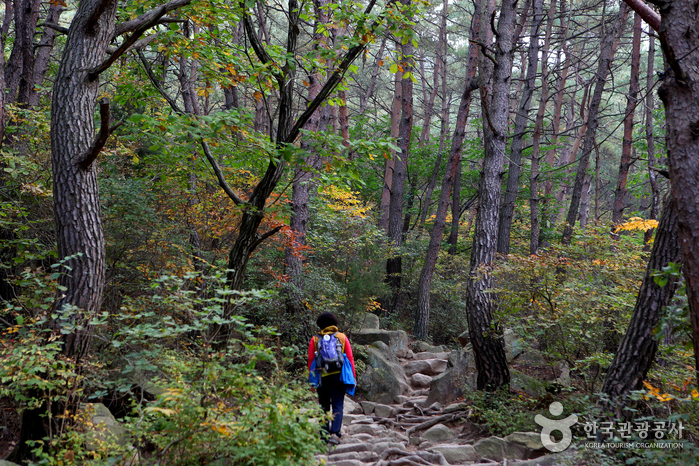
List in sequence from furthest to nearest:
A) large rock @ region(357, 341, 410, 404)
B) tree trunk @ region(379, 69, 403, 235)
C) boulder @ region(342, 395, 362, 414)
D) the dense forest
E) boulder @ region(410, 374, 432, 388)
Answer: tree trunk @ region(379, 69, 403, 235) < boulder @ region(410, 374, 432, 388) < large rock @ region(357, 341, 410, 404) < boulder @ region(342, 395, 362, 414) < the dense forest

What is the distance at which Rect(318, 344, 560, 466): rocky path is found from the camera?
493 cm

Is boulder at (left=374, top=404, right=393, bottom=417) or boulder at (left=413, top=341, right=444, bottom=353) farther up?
boulder at (left=413, top=341, right=444, bottom=353)

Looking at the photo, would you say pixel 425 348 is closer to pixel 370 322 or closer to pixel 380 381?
pixel 370 322

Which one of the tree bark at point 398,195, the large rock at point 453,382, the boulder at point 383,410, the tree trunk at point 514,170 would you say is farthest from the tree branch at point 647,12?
the tree bark at point 398,195

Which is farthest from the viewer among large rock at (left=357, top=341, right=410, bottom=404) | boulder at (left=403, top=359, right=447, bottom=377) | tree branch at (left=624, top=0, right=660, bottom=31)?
boulder at (left=403, top=359, right=447, bottom=377)

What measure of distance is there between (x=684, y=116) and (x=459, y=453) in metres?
A: 4.26

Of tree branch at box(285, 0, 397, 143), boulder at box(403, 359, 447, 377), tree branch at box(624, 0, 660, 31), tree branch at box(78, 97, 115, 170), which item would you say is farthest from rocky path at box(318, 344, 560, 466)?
tree branch at box(624, 0, 660, 31)

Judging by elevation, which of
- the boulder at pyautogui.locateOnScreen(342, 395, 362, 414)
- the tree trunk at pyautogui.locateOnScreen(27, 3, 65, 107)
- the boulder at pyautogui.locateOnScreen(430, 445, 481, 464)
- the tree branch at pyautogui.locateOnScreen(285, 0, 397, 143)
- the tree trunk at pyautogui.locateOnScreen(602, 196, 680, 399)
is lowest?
the boulder at pyautogui.locateOnScreen(342, 395, 362, 414)

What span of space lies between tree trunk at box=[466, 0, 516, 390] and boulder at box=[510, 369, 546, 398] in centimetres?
15

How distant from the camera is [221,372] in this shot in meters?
3.21

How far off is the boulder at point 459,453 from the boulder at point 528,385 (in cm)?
135

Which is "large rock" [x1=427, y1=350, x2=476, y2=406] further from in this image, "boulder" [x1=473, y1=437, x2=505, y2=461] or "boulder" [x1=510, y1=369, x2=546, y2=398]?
"boulder" [x1=473, y1=437, x2=505, y2=461]

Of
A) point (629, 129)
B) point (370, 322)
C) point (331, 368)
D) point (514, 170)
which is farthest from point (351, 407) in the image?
point (629, 129)

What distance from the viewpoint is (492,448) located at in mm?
5094
